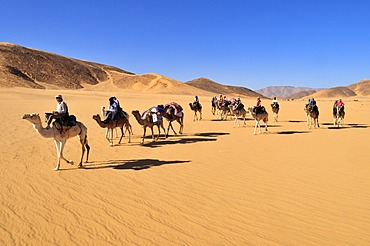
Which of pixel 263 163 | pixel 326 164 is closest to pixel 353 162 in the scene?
pixel 326 164

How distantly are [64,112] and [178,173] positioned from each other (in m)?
3.44

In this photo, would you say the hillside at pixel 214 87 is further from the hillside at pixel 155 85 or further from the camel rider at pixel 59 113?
the camel rider at pixel 59 113

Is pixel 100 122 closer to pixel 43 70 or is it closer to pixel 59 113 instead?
pixel 59 113

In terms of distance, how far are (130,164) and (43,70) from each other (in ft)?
293

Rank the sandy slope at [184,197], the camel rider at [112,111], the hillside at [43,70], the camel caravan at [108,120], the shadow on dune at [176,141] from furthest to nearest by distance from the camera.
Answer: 1. the hillside at [43,70]
2. the shadow on dune at [176,141]
3. the camel rider at [112,111]
4. the camel caravan at [108,120]
5. the sandy slope at [184,197]

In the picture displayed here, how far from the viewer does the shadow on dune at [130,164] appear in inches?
325

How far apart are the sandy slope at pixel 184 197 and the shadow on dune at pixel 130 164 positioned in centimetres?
3

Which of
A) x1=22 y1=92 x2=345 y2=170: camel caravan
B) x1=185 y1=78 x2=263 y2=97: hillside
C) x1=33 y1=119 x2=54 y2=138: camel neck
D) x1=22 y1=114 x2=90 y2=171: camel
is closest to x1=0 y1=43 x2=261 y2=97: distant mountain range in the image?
x1=185 y1=78 x2=263 y2=97: hillside

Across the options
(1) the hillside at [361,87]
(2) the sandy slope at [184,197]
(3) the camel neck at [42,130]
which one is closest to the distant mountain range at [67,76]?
(2) the sandy slope at [184,197]

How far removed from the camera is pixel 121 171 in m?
7.84

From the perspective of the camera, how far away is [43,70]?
87.0 m

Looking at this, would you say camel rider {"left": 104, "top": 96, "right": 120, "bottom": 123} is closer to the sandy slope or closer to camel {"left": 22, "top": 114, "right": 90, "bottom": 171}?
the sandy slope

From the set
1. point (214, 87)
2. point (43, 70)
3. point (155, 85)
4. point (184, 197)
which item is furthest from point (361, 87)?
point (184, 197)

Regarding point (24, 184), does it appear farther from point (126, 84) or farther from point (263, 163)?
point (126, 84)
